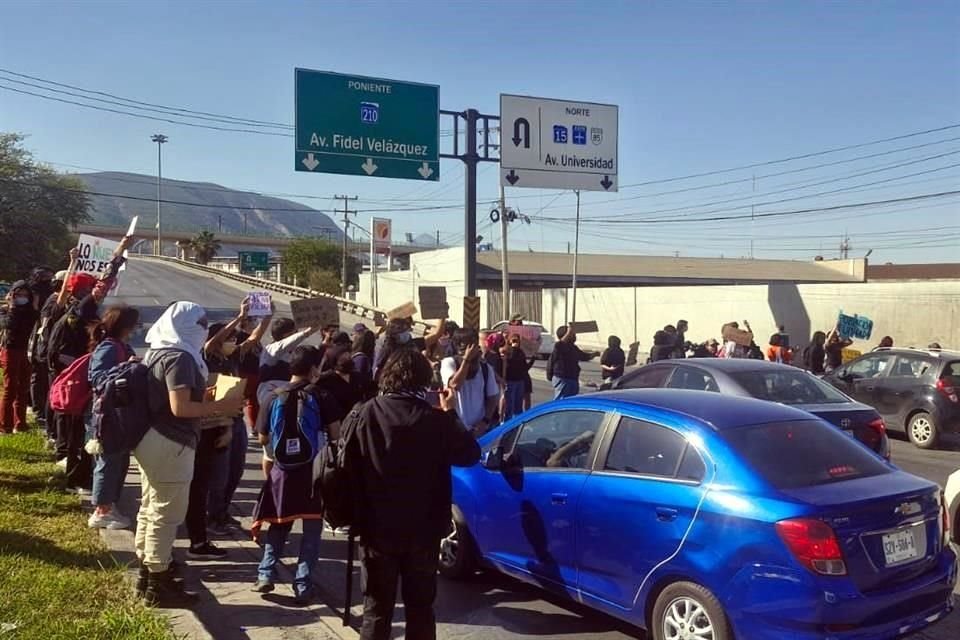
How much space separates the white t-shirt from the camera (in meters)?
8.43

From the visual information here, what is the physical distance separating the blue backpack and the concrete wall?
80.9ft

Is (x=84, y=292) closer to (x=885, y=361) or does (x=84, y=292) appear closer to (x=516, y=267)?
(x=885, y=361)

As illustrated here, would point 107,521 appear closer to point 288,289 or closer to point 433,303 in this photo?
point 433,303

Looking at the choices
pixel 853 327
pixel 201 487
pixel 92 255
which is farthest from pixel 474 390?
pixel 853 327

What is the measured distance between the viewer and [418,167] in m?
20.3

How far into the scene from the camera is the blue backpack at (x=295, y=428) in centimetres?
533

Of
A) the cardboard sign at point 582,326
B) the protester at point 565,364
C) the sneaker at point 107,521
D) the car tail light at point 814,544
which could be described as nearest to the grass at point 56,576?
the sneaker at point 107,521

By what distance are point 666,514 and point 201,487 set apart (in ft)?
11.8

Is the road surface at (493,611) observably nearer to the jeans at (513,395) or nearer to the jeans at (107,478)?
the jeans at (107,478)

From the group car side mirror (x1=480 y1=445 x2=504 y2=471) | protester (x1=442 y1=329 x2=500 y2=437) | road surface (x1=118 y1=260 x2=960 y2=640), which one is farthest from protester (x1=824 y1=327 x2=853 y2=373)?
car side mirror (x1=480 y1=445 x2=504 y2=471)

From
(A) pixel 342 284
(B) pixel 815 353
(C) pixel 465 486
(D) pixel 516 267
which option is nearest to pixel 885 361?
(B) pixel 815 353

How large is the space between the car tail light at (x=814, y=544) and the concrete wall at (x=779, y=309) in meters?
24.3

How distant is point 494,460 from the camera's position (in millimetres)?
5652

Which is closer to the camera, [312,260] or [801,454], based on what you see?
[801,454]
